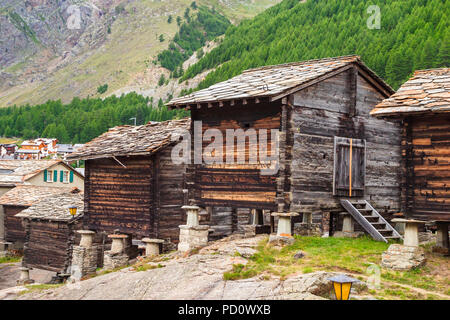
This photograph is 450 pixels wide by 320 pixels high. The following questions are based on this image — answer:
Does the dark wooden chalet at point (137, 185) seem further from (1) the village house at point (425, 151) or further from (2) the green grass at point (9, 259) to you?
(2) the green grass at point (9, 259)

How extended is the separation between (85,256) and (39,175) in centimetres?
2501

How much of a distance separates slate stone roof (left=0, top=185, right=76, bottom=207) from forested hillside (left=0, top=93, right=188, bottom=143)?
78976 millimetres

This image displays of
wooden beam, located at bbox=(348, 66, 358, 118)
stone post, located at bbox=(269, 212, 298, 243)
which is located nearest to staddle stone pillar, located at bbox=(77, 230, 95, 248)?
stone post, located at bbox=(269, 212, 298, 243)

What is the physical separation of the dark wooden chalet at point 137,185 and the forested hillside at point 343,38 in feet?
186

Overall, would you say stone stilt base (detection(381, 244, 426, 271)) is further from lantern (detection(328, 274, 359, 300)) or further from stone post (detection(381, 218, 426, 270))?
lantern (detection(328, 274, 359, 300))

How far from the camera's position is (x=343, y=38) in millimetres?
109562

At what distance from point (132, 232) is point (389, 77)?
6026cm

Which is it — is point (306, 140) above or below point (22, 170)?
above

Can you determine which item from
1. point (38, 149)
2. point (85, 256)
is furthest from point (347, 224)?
point (38, 149)

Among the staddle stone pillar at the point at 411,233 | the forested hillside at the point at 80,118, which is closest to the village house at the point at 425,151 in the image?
the staddle stone pillar at the point at 411,233

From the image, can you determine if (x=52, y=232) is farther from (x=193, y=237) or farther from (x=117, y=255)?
(x=193, y=237)

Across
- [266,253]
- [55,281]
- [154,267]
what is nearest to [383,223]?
[266,253]

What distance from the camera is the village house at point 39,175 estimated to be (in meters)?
48.8

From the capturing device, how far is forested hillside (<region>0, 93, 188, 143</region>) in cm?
14025
